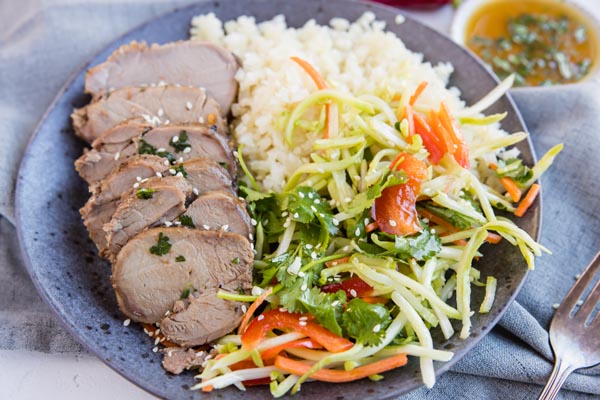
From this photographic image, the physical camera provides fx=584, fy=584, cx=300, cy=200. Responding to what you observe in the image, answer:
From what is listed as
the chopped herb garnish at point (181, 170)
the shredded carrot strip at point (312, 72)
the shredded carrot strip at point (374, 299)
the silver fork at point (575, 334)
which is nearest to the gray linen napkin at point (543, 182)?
the silver fork at point (575, 334)

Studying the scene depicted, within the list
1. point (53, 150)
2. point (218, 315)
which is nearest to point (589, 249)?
point (218, 315)

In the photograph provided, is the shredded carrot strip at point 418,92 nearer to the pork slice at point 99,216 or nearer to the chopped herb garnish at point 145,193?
the chopped herb garnish at point 145,193

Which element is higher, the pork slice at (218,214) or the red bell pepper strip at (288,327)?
the pork slice at (218,214)

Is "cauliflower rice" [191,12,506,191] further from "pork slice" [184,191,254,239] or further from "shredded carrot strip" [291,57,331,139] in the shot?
"pork slice" [184,191,254,239]

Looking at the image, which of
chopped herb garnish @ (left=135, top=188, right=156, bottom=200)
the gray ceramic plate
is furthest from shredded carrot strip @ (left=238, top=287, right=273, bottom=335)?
chopped herb garnish @ (left=135, top=188, right=156, bottom=200)

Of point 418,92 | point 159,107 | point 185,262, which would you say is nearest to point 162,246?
point 185,262

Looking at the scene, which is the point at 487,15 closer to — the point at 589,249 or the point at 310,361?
the point at 589,249
